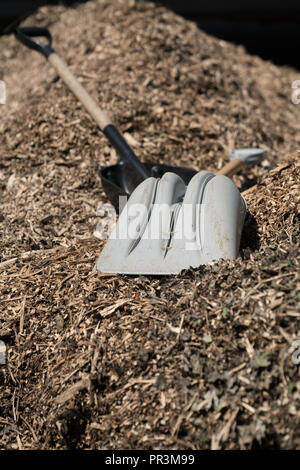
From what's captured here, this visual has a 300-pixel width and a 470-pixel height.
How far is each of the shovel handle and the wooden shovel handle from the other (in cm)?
90

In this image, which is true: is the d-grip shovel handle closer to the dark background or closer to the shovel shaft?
the shovel shaft

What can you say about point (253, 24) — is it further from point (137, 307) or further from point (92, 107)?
point (137, 307)

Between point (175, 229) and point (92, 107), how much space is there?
1.66 meters

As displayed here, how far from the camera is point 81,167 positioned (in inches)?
147

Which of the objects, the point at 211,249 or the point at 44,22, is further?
the point at 44,22

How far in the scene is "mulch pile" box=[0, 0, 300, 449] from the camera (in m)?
1.88

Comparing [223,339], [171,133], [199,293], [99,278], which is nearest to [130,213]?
[99,278]

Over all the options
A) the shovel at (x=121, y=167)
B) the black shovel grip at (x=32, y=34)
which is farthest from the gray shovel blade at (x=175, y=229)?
the black shovel grip at (x=32, y=34)

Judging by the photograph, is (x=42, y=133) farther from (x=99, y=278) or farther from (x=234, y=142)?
(x=99, y=278)

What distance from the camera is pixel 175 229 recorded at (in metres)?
2.53

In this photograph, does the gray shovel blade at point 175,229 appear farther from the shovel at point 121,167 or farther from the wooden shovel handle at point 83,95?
the wooden shovel handle at point 83,95

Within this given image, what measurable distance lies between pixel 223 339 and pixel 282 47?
5098 mm

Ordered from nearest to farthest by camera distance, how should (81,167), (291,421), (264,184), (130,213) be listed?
(291,421) → (130,213) → (264,184) → (81,167)

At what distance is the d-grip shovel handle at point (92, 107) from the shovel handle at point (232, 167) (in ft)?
1.55
